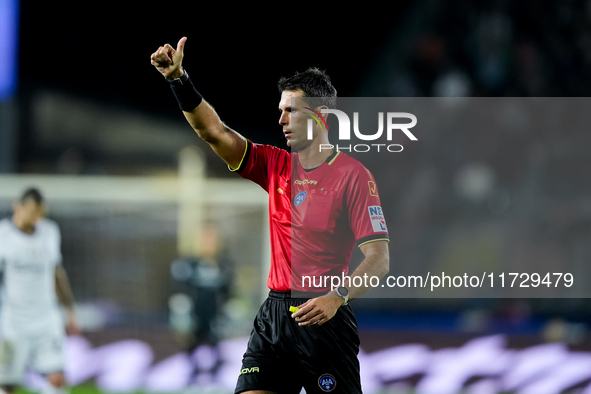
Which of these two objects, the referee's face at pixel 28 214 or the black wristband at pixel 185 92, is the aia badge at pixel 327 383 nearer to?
the black wristband at pixel 185 92

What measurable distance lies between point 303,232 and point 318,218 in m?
0.10

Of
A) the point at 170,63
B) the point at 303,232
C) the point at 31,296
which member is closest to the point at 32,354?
the point at 31,296

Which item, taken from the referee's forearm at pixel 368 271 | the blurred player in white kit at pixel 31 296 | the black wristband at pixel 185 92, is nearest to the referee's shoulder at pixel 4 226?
the blurred player in white kit at pixel 31 296

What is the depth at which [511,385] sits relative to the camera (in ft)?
24.4

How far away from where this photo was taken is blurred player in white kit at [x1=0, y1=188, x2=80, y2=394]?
5.92 meters

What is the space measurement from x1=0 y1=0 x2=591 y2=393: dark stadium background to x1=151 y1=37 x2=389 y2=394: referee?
281 inches

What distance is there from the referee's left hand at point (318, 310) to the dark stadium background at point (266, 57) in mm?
7366

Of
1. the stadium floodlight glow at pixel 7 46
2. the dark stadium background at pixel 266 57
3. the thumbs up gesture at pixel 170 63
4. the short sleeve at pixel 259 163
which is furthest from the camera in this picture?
the dark stadium background at pixel 266 57

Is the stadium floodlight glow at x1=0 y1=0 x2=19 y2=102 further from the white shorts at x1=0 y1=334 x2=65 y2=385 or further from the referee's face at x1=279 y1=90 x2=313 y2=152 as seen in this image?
the referee's face at x1=279 y1=90 x2=313 y2=152

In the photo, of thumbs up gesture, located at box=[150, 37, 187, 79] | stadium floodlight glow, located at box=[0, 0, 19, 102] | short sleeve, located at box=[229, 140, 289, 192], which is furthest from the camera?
stadium floodlight glow, located at box=[0, 0, 19, 102]

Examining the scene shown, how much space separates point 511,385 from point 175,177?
588 cm

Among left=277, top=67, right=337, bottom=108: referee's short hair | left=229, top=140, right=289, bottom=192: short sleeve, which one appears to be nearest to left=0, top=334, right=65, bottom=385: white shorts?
left=229, top=140, right=289, bottom=192: short sleeve

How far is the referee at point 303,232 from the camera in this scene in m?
2.87

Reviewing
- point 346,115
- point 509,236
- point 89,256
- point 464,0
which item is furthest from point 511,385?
point 464,0
